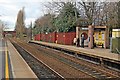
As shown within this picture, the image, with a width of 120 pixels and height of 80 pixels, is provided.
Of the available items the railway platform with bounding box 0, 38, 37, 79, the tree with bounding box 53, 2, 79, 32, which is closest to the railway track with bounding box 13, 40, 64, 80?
the railway platform with bounding box 0, 38, 37, 79

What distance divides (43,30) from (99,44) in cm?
4855

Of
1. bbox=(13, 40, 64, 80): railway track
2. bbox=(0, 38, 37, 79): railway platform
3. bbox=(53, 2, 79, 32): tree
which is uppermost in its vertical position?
bbox=(53, 2, 79, 32): tree

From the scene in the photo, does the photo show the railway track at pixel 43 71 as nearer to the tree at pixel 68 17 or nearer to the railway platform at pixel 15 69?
the railway platform at pixel 15 69

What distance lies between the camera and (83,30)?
41.1m

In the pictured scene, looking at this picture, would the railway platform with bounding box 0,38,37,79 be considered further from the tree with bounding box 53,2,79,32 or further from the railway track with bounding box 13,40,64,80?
the tree with bounding box 53,2,79,32

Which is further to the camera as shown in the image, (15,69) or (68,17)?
(68,17)

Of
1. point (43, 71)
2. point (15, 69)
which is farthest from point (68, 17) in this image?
point (15, 69)

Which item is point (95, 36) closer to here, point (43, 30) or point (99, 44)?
point (99, 44)

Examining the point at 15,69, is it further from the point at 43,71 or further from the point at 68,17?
the point at 68,17

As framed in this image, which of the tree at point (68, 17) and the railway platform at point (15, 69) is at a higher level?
the tree at point (68, 17)

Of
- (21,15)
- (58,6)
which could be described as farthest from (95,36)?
(21,15)

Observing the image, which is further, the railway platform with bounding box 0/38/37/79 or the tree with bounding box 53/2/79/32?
the tree with bounding box 53/2/79/32

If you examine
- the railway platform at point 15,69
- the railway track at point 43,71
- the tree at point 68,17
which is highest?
the tree at point 68,17

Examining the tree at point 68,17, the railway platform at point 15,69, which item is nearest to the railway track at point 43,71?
the railway platform at point 15,69
